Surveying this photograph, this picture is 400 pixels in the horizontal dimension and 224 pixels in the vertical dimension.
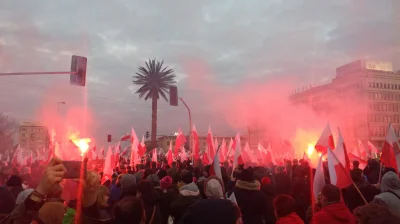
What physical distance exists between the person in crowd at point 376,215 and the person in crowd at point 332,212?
1.43 metres

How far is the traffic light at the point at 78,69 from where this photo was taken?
1195 cm

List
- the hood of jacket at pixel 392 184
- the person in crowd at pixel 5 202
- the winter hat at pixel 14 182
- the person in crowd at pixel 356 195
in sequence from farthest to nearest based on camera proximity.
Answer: the winter hat at pixel 14 182, the person in crowd at pixel 356 195, the person in crowd at pixel 5 202, the hood of jacket at pixel 392 184

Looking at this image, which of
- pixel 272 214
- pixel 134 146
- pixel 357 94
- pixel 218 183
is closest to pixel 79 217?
pixel 218 183

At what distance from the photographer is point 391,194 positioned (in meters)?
5.39

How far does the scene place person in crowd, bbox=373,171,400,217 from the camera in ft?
17.3

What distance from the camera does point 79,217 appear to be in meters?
4.33

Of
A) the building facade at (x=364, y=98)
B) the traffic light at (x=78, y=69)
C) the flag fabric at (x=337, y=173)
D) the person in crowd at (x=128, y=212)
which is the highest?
the building facade at (x=364, y=98)

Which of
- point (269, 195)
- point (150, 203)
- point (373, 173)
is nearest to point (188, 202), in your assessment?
point (150, 203)

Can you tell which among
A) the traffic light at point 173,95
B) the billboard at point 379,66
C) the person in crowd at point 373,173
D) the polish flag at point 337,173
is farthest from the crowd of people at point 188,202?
the billboard at point 379,66

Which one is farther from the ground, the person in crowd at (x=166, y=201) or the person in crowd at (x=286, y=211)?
the person in crowd at (x=286, y=211)

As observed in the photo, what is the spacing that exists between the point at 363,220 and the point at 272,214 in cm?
338

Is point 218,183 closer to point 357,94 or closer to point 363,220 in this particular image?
point 363,220

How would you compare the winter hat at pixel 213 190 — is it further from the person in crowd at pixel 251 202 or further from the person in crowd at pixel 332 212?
the person in crowd at pixel 332 212

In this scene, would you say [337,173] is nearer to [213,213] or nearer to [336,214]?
[336,214]
